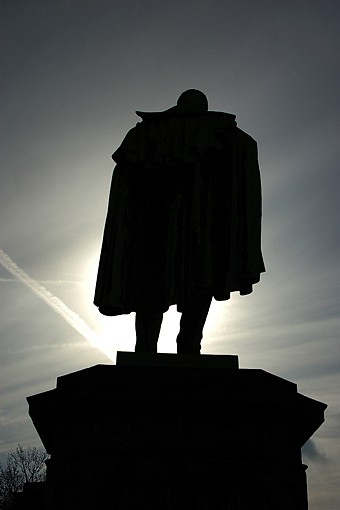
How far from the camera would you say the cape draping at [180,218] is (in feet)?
24.4

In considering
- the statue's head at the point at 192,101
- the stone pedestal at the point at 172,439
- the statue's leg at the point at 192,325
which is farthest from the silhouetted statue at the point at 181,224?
the stone pedestal at the point at 172,439

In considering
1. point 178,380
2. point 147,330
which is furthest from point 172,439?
point 147,330

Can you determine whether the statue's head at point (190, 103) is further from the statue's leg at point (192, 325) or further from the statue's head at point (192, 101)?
the statue's leg at point (192, 325)

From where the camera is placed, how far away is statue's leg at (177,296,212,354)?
7.46m

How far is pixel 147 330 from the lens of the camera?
24.7 ft

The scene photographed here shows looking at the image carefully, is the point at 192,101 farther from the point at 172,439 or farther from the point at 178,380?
the point at 172,439

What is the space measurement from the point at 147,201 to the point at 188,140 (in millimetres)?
783

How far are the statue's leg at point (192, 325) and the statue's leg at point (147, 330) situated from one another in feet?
0.81

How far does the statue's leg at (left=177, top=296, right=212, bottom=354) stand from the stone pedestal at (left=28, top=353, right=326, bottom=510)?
0.83 meters

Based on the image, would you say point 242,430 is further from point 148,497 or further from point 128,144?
point 128,144

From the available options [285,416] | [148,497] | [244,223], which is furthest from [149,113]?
[148,497]

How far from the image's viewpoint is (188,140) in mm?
7773

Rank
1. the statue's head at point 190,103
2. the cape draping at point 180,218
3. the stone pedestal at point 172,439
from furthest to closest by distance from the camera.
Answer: the statue's head at point 190,103
the cape draping at point 180,218
the stone pedestal at point 172,439

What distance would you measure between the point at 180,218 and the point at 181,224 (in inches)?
2.6
